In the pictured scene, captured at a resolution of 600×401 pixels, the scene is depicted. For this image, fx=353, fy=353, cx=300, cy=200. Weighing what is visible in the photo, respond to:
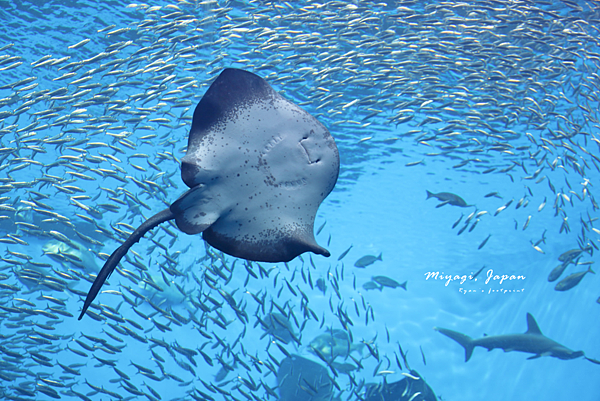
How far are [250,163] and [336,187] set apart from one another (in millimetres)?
17622

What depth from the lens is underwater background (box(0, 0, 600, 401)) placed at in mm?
7859

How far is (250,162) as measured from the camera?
96.0 inches

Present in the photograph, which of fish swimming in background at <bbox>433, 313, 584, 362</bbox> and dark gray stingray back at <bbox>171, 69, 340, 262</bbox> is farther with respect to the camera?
fish swimming in background at <bbox>433, 313, 584, 362</bbox>

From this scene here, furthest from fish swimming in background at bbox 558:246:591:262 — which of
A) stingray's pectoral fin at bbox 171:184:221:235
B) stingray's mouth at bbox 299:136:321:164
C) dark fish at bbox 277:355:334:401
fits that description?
stingray's pectoral fin at bbox 171:184:221:235

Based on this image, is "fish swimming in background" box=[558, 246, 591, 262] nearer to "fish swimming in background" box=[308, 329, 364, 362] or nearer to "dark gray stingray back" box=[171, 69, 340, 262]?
"fish swimming in background" box=[308, 329, 364, 362]

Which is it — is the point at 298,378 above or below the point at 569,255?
below

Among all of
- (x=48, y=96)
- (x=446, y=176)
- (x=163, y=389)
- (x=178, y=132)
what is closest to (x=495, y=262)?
(x=446, y=176)

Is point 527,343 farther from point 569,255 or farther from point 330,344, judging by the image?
point 330,344

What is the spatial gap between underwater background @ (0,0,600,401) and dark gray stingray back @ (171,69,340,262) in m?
4.93

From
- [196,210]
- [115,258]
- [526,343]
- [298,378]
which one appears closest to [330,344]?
[298,378]

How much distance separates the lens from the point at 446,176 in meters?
18.4

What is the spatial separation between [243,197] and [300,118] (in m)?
0.67

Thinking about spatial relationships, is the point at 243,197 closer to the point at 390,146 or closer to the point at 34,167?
the point at 390,146

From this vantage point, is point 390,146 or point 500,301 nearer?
point 390,146
